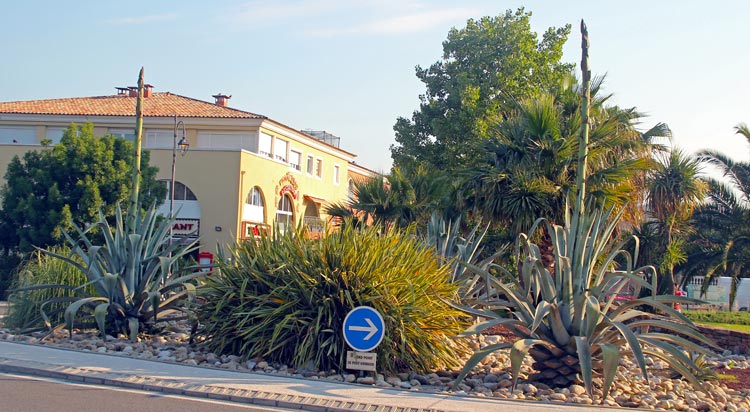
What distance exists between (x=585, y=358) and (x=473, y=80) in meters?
25.3

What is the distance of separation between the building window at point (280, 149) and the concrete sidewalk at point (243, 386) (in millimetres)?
33568

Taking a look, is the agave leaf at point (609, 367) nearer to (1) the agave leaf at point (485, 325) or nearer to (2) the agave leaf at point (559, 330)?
(2) the agave leaf at point (559, 330)

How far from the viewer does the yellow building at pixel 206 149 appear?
127ft

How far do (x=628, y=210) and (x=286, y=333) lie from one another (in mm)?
11593

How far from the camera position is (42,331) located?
13672mm

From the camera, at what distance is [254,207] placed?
40656mm

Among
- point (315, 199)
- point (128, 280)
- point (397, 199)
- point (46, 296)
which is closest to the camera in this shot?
point (128, 280)

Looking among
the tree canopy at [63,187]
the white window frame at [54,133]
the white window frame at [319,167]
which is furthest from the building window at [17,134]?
the white window frame at [319,167]

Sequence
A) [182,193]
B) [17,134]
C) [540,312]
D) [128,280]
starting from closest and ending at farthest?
[540,312]
[128,280]
[182,193]
[17,134]

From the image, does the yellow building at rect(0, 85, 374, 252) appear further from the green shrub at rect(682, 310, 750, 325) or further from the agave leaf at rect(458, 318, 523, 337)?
the agave leaf at rect(458, 318, 523, 337)

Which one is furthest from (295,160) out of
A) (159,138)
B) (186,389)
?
(186,389)

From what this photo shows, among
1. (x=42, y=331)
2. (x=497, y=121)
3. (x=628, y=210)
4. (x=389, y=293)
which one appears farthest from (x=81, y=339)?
(x=628, y=210)

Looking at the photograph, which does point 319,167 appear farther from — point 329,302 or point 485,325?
point 485,325

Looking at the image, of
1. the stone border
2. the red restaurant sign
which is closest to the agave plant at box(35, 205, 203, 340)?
the stone border
